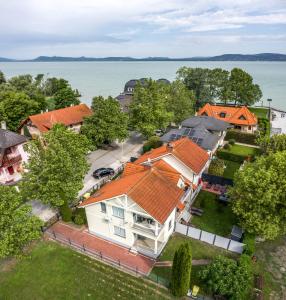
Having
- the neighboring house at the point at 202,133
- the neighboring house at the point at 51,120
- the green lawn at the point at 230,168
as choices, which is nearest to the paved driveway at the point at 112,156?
the neighboring house at the point at 202,133

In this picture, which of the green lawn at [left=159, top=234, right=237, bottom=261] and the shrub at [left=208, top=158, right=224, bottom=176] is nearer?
the green lawn at [left=159, top=234, right=237, bottom=261]

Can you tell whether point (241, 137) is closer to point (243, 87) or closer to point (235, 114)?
point (235, 114)

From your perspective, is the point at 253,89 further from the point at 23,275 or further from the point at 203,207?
the point at 23,275

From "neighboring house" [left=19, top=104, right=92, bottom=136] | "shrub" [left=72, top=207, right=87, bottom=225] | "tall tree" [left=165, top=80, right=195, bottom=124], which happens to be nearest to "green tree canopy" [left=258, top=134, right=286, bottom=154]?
"tall tree" [left=165, top=80, right=195, bottom=124]

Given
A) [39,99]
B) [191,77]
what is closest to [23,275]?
[39,99]

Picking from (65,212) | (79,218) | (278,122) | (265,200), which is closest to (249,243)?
(265,200)

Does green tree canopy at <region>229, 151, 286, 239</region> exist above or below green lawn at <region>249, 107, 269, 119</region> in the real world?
above

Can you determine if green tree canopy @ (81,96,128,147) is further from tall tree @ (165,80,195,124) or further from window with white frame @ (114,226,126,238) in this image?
window with white frame @ (114,226,126,238)
